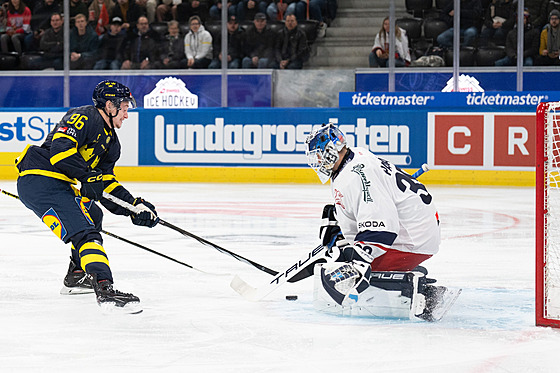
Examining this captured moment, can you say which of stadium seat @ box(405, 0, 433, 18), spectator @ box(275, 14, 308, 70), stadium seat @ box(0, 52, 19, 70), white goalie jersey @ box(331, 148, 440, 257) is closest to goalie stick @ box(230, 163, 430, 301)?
white goalie jersey @ box(331, 148, 440, 257)

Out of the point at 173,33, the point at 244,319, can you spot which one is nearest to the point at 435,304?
the point at 244,319

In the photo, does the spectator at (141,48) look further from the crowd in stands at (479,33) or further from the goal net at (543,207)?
the goal net at (543,207)

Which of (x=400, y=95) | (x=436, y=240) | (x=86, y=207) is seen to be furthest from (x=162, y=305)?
(x=400, y=95)

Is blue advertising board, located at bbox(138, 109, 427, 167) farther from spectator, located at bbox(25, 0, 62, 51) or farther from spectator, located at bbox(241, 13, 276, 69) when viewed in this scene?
spectator, located at bbox(25, 0, 62, 51)

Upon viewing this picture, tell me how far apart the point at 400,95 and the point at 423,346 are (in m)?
7.17

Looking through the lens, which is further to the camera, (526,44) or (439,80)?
(439,80)

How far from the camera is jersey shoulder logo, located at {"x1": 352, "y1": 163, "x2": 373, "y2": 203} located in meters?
3.08

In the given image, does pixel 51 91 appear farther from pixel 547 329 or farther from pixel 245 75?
pixel 547 329

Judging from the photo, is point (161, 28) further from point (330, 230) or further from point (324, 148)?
point (324, 148)

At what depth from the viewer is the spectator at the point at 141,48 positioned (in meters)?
10.3

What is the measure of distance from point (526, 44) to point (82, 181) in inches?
274

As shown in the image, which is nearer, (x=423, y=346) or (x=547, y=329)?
(x=423, y=346)

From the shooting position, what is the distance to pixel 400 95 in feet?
32.1

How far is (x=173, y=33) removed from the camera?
10.3 m
